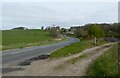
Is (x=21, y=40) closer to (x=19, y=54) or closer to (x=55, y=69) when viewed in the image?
(x=19, y=54)

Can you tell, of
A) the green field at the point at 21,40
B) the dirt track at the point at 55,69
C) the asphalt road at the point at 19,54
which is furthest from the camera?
the green field at the point at 21,40

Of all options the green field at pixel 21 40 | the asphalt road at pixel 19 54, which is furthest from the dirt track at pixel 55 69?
the green field at pixel 21 40

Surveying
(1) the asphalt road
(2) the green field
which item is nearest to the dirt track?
(1) the asphalt road

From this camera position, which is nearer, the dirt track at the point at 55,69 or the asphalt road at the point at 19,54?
the dirt track at the point at 55,69

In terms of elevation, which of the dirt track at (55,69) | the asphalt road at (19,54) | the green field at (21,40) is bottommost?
the green field at (21,40)

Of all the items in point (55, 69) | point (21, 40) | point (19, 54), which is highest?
point (55, 69)

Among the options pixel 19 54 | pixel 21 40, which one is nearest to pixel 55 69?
pixel 19 54

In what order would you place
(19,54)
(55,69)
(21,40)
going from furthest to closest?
(21,40) < (19,54) < (55,69)

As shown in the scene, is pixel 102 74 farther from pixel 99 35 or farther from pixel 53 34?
pixel 53 34

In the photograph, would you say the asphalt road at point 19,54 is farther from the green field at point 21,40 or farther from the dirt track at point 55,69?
the green field at point 21,40

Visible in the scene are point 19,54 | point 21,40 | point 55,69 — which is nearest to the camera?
point 55,69

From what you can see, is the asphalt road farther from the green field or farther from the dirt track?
the green field

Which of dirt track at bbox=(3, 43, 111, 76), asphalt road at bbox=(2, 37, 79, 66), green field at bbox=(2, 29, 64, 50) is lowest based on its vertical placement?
green field at bbox=(2, 29, 64, 50)

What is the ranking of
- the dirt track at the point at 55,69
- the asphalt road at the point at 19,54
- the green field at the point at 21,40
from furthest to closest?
the green field at the point at 21,40, the asphalt road at the point at 19,54, the dirt track at the point at 55,69
